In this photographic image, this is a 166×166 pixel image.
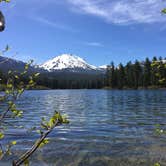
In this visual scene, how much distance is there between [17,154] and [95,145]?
13.3ft

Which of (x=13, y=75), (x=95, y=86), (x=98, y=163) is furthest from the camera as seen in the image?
(x=95, y=86)

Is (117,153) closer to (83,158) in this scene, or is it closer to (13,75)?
(83,158)

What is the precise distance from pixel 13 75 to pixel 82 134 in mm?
15453

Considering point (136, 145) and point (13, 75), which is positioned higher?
point (13, 75)

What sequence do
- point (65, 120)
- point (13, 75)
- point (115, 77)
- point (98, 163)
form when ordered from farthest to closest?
point (115, 77)
point (98, 163)
point (13, 75)
point (65, 120)

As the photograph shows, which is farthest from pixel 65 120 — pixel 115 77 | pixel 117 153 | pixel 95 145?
pixel 115 77

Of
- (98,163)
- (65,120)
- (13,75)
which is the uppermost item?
(13,75)

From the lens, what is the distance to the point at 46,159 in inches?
519

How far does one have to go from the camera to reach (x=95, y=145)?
52.4 feet

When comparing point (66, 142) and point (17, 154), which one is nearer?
point (17, 154)

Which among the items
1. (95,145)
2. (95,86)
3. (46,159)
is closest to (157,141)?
(95,145)

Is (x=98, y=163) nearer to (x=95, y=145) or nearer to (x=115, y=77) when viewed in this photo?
(x=95, y=145)

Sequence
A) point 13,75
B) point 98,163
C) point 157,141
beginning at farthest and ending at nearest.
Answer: point 157,141 < point 98,163 < point 13,75

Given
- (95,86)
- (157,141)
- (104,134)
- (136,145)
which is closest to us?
(136,145)
